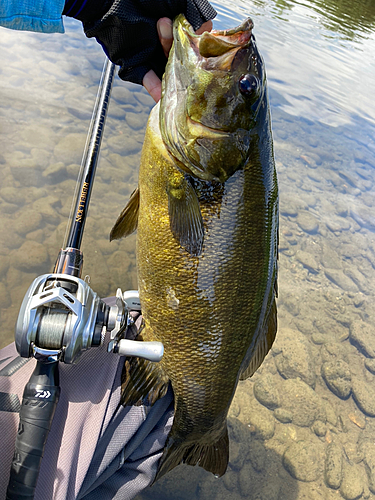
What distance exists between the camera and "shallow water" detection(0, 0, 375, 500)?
2895 mm

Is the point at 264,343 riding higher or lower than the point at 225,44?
lower

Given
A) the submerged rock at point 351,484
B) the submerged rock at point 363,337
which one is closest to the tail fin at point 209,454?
the submerged rock at point 351,484

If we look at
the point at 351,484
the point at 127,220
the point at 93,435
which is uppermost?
the point at 127,220

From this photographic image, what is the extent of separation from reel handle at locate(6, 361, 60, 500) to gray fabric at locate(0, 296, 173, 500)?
14 cm

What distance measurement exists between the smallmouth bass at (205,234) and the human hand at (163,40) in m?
0.14

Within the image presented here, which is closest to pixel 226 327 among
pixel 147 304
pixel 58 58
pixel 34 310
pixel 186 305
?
pixel 186 305

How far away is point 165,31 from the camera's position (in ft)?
5.81

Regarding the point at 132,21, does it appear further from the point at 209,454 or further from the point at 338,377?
the point at 338,377

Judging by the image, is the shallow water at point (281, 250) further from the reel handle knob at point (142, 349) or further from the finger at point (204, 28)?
the finger at point (204, 28)

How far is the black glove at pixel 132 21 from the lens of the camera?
1706mm

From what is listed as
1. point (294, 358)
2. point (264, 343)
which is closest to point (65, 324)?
point (264, 343)

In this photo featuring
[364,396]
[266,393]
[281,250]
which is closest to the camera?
[266,393]

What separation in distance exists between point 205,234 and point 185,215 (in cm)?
13

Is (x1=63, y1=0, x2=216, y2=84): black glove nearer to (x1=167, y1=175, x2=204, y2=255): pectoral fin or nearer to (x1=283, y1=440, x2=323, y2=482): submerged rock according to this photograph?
(x1=167, y1=175, x2=204, y2=255): pectoral fin
